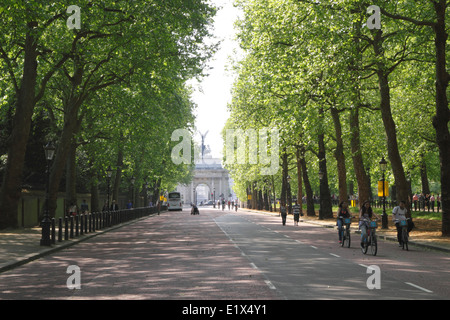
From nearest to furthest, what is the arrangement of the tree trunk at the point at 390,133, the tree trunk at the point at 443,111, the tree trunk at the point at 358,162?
the tree trunk at the point at 443,111 → the tree trunk at the point at 390,133 → the tree trunk at the point at 358,162

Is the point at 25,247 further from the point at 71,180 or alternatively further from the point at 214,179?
the point at 214,179

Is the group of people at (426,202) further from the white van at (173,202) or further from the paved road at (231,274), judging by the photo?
the white van at (173,202)

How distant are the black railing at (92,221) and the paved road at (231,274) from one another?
13.8 ft

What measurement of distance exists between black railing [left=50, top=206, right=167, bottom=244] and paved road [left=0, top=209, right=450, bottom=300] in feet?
13.8

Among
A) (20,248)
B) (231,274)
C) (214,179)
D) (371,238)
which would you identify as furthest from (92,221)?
(214,179)

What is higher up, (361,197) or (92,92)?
(92,92)

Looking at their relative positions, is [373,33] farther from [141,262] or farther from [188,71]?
[141,262]

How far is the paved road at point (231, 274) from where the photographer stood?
9688 millimetres

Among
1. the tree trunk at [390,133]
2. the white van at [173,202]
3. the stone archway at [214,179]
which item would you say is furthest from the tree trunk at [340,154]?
the stone archway at [214,179]

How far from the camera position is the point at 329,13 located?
77.7ft

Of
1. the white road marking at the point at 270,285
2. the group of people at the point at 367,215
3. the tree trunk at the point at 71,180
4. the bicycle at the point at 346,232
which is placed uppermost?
the tree trunk at the point at 71,180

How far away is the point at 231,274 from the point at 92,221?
19826 millimetres
